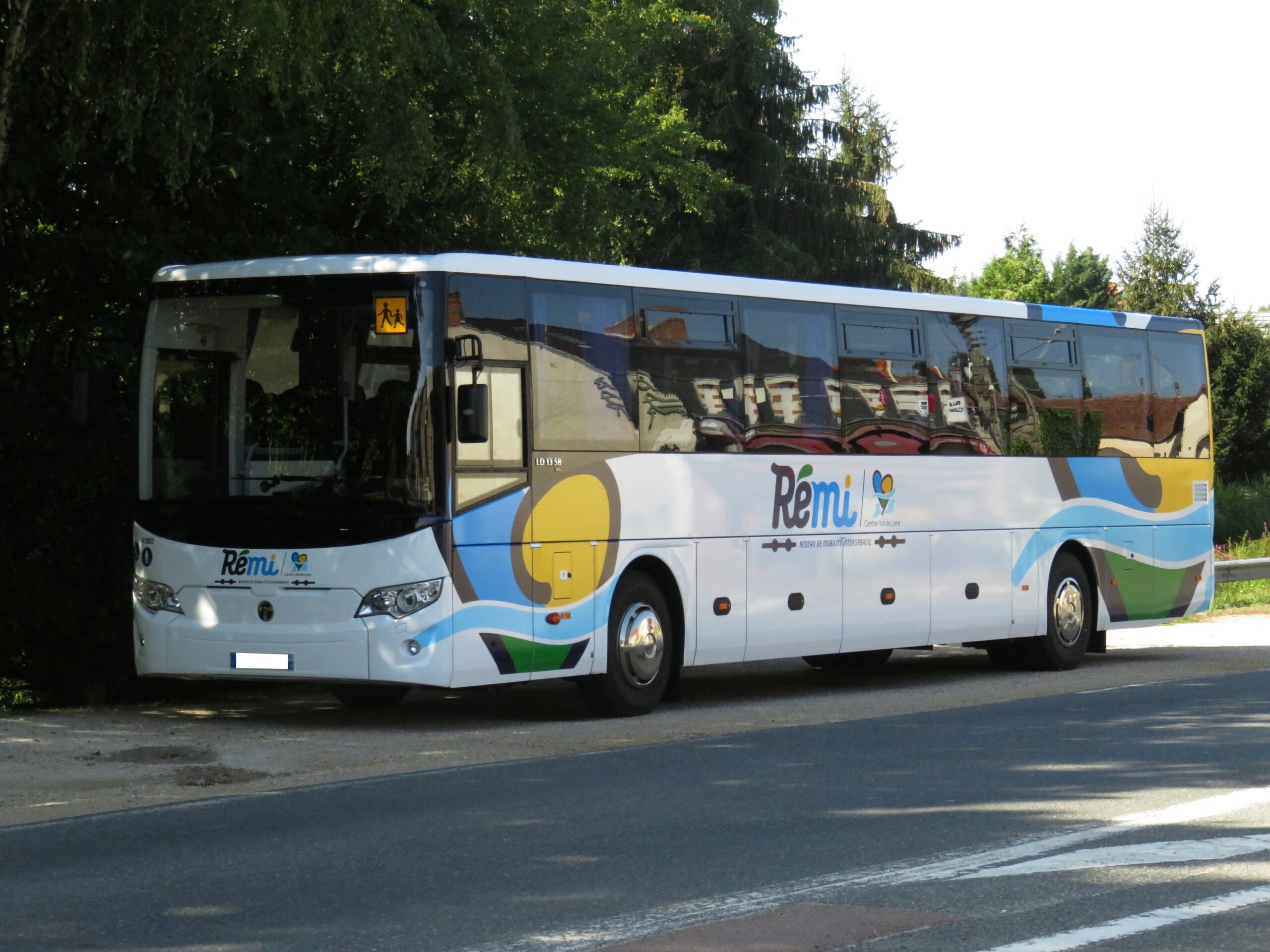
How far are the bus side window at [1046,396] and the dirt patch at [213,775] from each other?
964 cm

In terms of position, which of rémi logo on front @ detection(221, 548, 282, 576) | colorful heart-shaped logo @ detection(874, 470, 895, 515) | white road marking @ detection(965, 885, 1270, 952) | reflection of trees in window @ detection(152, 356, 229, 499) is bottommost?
white road marking @ detection(965, 885, 1270, 952)

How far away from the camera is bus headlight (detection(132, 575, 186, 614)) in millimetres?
13633

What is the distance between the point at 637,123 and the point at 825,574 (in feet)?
33.2

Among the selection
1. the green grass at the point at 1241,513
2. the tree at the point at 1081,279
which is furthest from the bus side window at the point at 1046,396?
the tree at the point at 1081,279

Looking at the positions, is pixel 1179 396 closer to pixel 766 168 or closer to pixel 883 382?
pixel 883 382

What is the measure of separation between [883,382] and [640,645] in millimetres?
3955

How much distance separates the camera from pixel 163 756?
12125mm

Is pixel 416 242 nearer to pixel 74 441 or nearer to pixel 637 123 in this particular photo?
pixel 74 441

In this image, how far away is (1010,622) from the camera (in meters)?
18.6

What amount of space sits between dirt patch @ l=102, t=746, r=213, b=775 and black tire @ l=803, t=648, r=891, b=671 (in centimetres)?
839

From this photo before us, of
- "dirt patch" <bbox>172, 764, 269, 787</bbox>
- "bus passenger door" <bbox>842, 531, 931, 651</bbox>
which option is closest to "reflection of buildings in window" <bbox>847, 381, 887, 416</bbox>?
"bus passenger door" <bbox>842, 531, 931, 651</bbox>

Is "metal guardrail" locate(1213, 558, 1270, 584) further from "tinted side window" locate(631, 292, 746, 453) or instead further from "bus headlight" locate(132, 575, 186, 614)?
"bus headlight" locate(132, 575, 186, 614)

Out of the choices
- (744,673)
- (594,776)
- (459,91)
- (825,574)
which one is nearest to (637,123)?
(459,91)

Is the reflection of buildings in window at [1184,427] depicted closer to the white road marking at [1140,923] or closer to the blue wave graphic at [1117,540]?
Result: the blue wave graphic at [1117,540]
